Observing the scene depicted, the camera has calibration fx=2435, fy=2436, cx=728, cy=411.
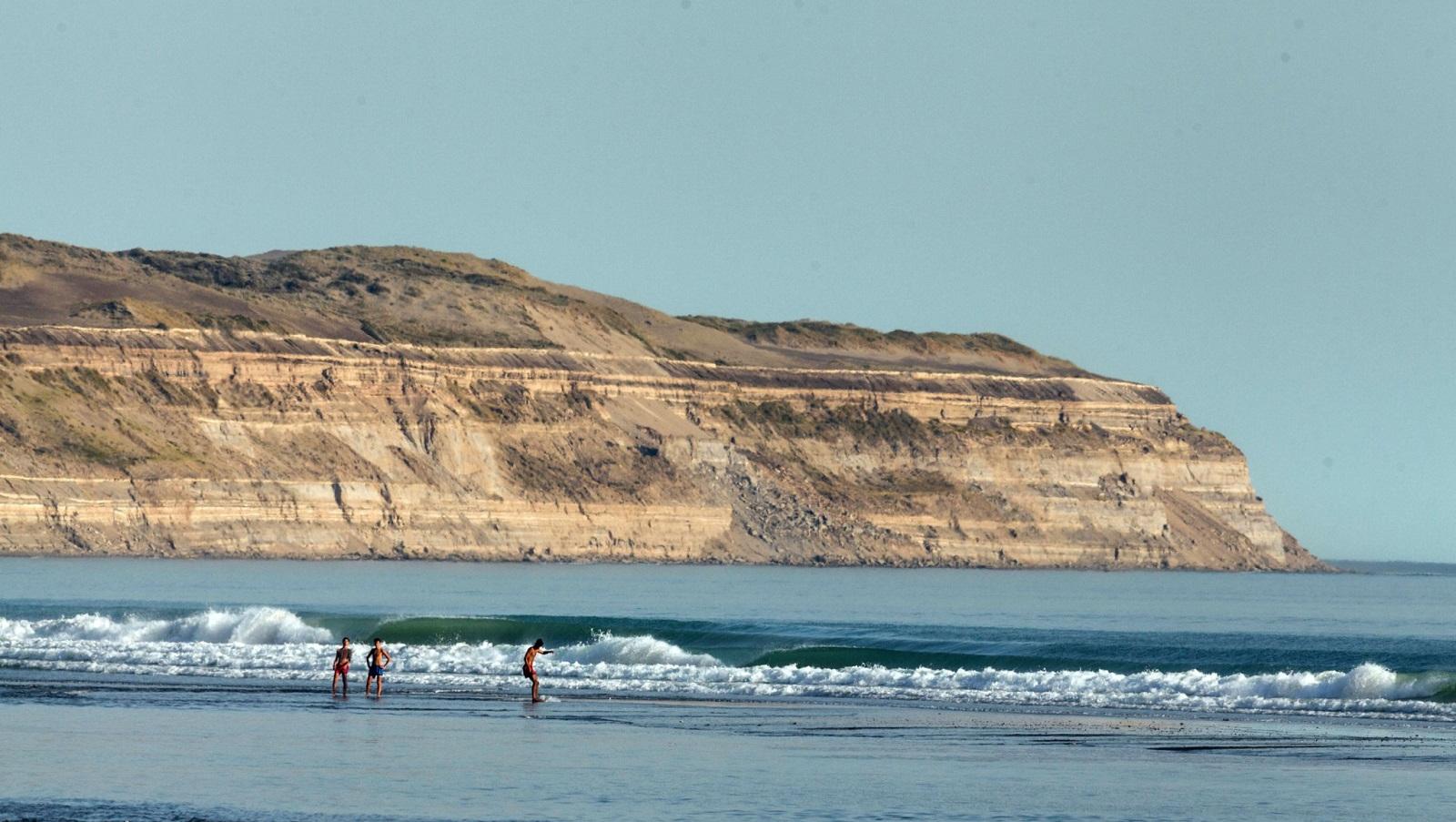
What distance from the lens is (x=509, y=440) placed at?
15075 cm

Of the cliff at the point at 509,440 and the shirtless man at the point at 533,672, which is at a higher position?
the cliff at the point at 509,440

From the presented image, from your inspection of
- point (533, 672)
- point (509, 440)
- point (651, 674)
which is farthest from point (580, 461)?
point (533, 672)

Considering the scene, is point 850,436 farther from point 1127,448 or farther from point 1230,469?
point 1230,469

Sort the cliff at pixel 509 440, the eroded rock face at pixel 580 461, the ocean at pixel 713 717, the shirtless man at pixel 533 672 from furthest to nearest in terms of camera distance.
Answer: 1. the cliff at pixel 509 440
2. the eroded rock face at pixel 580 461
3. the shirtless man at pixel 533 672
4. the ocean at pixel 713 717

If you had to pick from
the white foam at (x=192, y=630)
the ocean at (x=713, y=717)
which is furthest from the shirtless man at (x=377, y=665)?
the white foam at (x=192, y=630)

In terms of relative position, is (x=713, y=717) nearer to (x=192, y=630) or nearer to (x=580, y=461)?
(x=192, y=630)

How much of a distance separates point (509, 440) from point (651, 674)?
108m

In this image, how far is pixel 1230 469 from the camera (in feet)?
633

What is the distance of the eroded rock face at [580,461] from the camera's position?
126m

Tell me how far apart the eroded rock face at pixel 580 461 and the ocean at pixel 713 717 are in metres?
53.5

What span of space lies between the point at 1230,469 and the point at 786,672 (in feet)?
508

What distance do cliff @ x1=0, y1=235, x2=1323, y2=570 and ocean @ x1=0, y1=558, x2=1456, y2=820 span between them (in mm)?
55957

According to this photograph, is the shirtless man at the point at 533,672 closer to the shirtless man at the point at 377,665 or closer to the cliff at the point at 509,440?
the shirtless man at the point at 377,665

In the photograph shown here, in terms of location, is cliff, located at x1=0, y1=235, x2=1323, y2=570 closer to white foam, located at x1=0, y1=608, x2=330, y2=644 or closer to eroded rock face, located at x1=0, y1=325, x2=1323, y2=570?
eroded rock face, located at x1=0, y1=325, x2=1323, y2=570
